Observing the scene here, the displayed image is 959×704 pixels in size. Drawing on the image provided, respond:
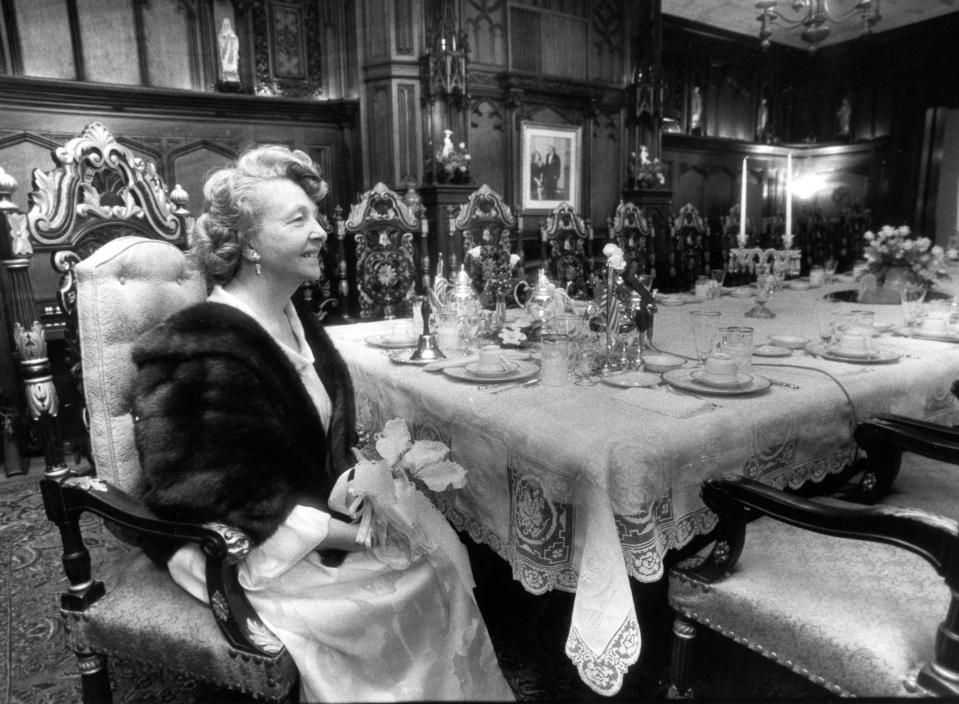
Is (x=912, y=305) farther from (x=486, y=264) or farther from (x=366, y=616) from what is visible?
(x=486, y=264)

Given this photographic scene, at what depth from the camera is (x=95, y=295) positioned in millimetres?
1331

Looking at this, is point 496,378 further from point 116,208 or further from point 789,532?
point 116,208

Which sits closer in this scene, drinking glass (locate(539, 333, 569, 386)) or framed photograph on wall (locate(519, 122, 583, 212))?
drinking glass (locate(539, 333, 569, 386))

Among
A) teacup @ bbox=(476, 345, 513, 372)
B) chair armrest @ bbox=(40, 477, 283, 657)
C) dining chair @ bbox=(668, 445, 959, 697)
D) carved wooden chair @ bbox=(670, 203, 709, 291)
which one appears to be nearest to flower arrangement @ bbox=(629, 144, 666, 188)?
carved wooden chair @ bbox=(670, 203, 709, 291)

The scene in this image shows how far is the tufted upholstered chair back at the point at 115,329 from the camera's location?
4.37 feet

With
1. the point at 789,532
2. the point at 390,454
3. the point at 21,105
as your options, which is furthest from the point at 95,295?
the point at 21,105

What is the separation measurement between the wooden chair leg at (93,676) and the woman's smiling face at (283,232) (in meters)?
0.87

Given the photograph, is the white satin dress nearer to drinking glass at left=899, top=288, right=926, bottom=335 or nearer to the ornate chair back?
the ornate chair back

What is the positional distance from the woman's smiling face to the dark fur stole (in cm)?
18

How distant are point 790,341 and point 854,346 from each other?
0.21 m

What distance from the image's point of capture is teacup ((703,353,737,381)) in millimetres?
1580

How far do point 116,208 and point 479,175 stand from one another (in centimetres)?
386

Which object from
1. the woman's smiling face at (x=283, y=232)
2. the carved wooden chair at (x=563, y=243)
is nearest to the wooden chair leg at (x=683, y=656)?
the woman's smiling face at (x=283, y=232)

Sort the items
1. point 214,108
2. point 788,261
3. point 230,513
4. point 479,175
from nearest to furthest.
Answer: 1. point 230,513
2. point 788,261
3. point 214,108
4. point 479,175
